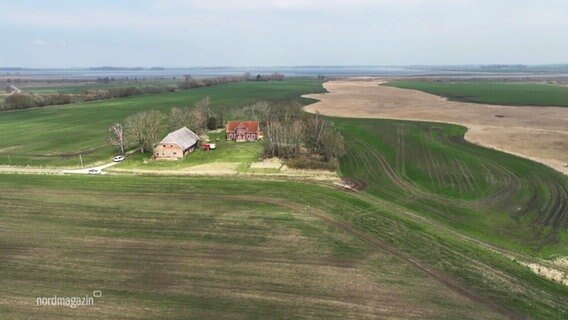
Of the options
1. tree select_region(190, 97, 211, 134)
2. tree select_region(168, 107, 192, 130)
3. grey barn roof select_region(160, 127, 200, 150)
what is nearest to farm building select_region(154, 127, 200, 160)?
grey barn roof select_region(160, 127, 200, 150)

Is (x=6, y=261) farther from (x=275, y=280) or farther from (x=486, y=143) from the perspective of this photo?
(x=486, y=143)

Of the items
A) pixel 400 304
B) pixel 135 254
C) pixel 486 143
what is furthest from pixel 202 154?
pixel 486 143

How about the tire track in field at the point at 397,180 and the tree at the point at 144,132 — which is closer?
the tire track in field at the point at 397,180

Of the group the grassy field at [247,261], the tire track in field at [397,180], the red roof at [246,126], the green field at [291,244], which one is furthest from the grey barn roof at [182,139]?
the tire track in field at [397,180]

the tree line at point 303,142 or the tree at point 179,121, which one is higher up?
the tree at point 179,121

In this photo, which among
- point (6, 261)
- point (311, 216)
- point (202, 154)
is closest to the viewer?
point (6, 261)

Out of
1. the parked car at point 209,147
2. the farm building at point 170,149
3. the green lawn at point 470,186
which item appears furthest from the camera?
the parked car at point 209,147

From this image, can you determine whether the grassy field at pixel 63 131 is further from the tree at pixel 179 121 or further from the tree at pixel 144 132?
the tree at pixel 179 121
